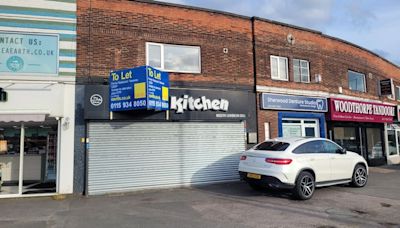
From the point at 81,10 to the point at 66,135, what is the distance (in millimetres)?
4248

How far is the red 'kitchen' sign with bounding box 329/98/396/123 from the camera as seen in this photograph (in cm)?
1592

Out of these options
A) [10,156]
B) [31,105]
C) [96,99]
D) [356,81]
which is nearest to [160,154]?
[96,99]

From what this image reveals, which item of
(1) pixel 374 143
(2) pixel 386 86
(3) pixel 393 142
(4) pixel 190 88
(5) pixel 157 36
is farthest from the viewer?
(3) pixel 393 142

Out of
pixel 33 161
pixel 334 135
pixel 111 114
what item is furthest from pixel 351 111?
pixel 33 161

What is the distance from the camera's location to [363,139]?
18.3 metres

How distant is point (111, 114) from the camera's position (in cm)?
1085

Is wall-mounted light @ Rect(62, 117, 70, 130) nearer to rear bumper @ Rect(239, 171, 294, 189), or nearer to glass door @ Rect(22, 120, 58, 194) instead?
glass door @ Rect(22, 120, 58, 194)

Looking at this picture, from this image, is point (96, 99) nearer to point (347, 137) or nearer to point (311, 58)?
point (311, 58)

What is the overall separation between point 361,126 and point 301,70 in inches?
220

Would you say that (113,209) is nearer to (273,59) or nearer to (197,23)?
(197,23)

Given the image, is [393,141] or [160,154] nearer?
[160,154]

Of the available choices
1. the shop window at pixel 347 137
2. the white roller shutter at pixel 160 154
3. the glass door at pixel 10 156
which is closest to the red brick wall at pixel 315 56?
the shop window at pixel 347 137

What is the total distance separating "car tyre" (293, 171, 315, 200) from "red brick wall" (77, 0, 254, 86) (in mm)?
5230

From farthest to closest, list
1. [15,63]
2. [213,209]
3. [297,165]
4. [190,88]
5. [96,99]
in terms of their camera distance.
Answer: [190,88] → [96,99] → [15,63] → [297,165] → [213,209]
